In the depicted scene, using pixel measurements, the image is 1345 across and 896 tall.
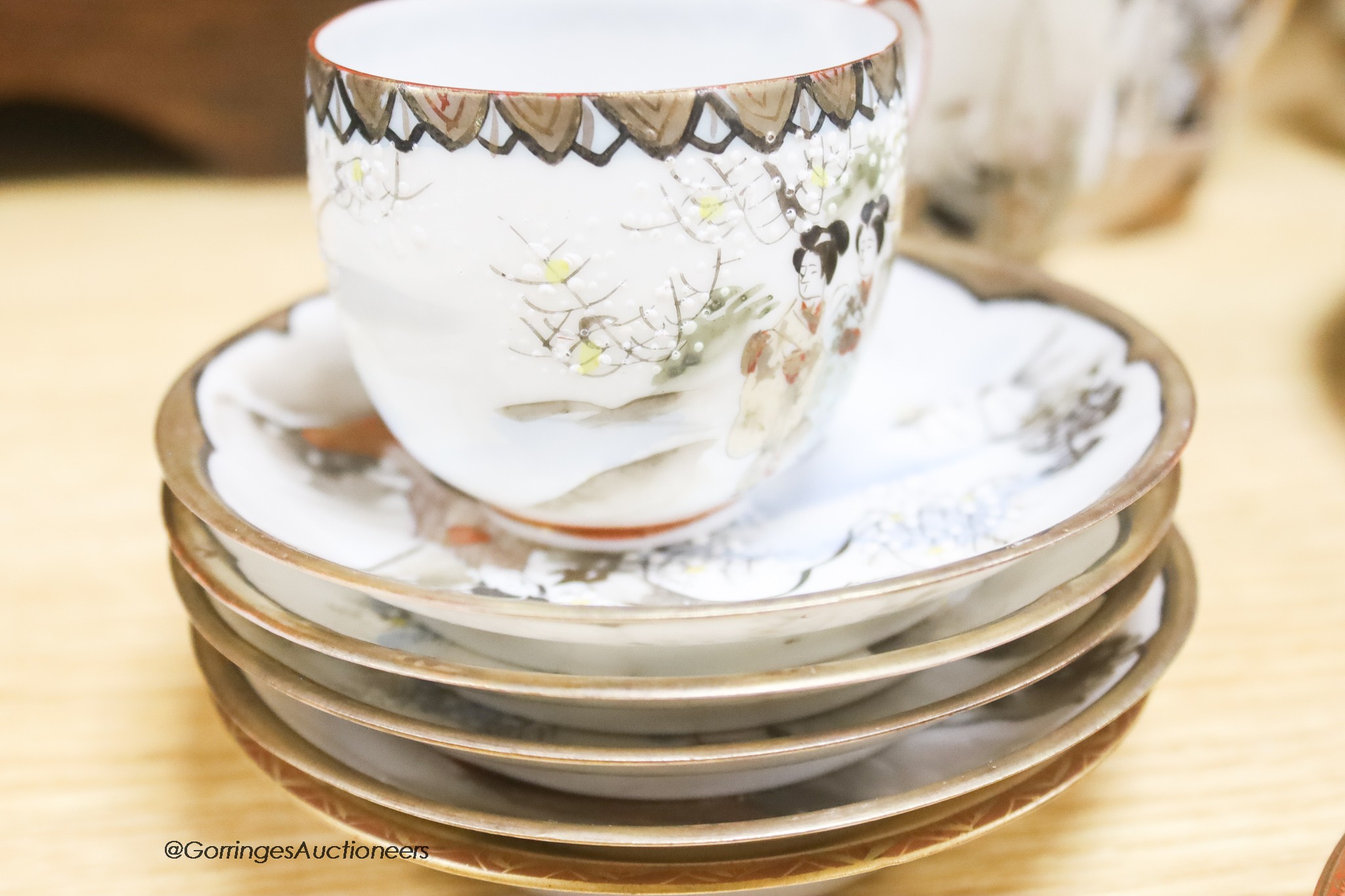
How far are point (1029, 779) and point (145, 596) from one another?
1.35ft

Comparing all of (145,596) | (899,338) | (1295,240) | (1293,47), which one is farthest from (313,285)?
(1293,47)

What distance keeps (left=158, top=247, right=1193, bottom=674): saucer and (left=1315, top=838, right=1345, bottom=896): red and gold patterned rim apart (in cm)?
12

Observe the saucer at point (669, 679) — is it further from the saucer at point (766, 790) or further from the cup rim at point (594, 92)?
the cup rim at point (594, 92)

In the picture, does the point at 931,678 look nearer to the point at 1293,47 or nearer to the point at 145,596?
the point at 145,596

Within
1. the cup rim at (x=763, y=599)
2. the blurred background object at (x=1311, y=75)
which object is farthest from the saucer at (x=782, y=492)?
the blurred background object at (x=1311, y=75)

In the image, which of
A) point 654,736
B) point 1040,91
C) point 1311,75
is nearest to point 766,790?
point 654,736

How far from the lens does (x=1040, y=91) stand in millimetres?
622

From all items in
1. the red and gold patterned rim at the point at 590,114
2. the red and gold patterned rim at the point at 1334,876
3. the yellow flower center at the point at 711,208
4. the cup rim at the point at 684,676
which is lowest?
the red and gold patterned rim at the point at 1334,876

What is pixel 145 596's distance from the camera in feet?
1.68

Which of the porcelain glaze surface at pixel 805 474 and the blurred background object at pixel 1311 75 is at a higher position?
the porcelain glaze surface at pixel 805 474

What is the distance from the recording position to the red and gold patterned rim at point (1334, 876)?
1.00 ft

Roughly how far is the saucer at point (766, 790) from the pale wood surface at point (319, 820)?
56 millimetres

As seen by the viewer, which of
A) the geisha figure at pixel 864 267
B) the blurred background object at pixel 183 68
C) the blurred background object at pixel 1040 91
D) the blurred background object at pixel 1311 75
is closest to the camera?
the geisha figure at pixel 864 267

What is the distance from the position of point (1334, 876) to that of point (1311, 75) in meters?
1.35
